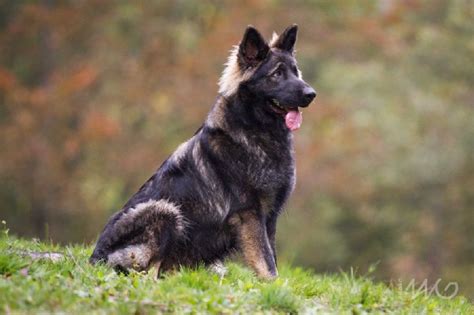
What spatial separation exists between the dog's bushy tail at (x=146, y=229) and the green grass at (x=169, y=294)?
282mm

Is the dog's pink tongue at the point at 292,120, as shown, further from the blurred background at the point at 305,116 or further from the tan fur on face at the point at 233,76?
the blurred background at the point at 305,116

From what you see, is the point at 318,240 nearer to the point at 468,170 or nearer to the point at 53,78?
the point at 468,170

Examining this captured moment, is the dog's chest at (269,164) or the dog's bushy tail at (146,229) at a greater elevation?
the dog's chest at (269,164)

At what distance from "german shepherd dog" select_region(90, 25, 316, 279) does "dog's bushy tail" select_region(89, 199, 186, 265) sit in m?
0.01

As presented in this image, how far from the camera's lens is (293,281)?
25.7 feet

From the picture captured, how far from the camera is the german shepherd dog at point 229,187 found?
309 inches

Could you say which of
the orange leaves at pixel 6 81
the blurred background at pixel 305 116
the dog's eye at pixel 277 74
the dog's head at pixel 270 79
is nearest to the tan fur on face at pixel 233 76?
the dog's head at pixel 270 79

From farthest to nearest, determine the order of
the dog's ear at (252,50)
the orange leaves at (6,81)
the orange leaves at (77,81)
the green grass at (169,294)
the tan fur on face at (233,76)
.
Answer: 1. the orange leaves at (6,81)
2. the orange leaves at (77,81)
3. the tan fur on face at (233,76)
4. the dog's ear at (252,50)
5. the green grass at (169,294)

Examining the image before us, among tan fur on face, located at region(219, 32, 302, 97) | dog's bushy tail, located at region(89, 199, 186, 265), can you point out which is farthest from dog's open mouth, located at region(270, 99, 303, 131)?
dog's bushy tail, located at region(89, 199, 186, 265)

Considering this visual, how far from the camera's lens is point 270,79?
26.8 feet

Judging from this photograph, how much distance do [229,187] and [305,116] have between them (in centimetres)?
1974

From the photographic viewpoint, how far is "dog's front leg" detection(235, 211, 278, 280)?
779cm

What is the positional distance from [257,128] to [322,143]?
1975cm

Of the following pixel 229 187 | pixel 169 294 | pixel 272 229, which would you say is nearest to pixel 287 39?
pixel 229 187
